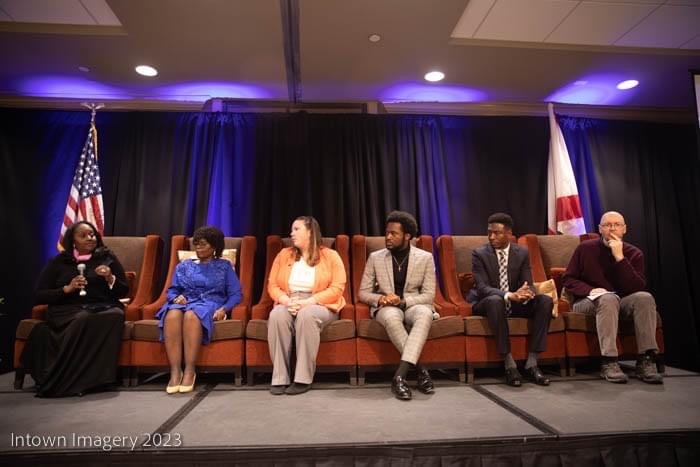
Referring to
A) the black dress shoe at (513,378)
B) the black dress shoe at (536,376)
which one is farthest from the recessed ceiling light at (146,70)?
the black dress shoe at (536,376)

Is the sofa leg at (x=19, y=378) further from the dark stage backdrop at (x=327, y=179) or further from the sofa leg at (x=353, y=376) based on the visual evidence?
the sofa leg at (x=353, y=376)

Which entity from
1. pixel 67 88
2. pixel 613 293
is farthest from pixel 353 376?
pixel 67 88

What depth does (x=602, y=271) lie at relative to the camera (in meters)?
3.26

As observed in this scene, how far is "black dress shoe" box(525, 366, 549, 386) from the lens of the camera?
9.26ft

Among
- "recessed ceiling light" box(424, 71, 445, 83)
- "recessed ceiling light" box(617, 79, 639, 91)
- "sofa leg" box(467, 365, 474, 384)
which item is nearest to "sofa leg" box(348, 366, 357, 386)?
"sofa leg" box(467, 365, 474, 384)

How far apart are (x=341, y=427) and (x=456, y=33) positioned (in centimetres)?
334

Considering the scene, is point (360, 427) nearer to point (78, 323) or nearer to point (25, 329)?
point (78, 323)

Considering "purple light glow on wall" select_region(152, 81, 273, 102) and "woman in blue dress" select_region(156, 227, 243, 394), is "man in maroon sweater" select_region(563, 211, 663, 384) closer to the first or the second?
"woman in blue dress" select_region(156, 227, 243, 394)

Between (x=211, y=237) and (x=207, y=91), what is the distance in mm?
2273

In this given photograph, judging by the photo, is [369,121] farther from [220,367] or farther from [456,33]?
[220,367]

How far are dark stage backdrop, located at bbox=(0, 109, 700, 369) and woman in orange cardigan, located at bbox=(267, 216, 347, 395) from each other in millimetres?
1452

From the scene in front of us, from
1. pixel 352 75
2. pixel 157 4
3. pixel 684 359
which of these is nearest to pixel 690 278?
pixel 684 359

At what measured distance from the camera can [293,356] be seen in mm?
3004

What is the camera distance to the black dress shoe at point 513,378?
2.79 m
